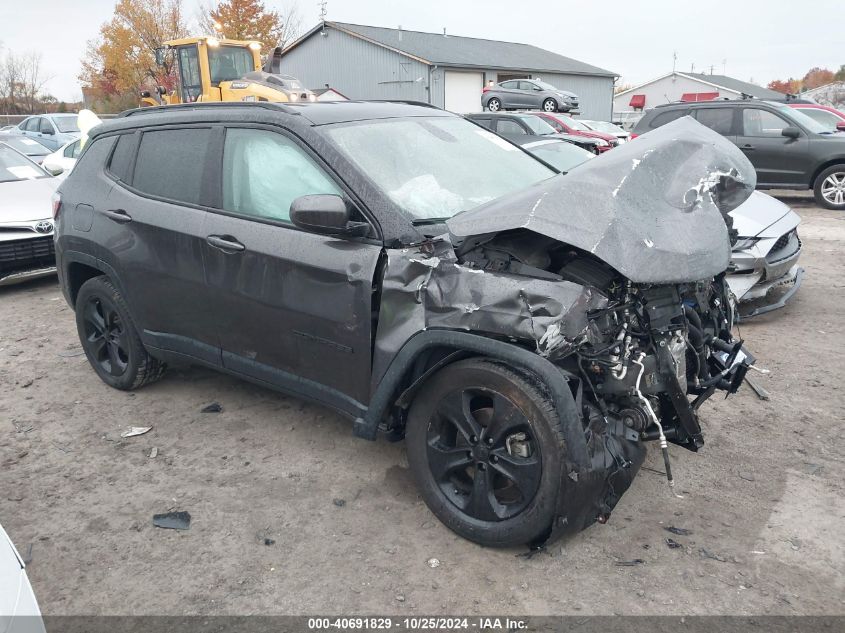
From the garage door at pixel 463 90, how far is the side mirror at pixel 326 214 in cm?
3303

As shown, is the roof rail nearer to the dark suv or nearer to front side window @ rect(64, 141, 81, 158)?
the dark suv

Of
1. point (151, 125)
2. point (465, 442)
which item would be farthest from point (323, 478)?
point (151, 125)

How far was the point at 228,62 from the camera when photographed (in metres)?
16.1

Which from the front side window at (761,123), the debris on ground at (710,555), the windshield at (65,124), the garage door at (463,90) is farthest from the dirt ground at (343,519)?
the garage door at (463,90)

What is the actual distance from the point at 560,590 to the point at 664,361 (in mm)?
1006

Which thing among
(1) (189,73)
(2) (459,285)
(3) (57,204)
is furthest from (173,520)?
(1) (189,73)

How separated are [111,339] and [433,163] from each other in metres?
2.67

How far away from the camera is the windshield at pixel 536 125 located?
599 inches

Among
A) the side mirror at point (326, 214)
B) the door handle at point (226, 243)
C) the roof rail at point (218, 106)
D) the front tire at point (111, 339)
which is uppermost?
the roof rail at point (218, 106)

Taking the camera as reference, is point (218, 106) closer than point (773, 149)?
Yes

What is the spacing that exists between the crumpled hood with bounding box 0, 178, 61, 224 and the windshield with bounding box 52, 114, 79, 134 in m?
13.6

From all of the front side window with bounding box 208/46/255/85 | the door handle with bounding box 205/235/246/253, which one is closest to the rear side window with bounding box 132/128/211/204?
the door handle with bounding box 205/235/246/253

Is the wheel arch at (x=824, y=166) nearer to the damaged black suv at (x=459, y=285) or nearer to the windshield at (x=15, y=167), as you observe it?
the damaged black suv at (x=459, y=285)

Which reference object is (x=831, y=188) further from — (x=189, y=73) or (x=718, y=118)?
(x=189, y=73)
